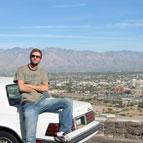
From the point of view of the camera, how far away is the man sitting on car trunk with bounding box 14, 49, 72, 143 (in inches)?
265

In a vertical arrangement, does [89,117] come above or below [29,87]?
below

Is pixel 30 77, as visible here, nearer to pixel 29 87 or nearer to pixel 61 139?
pixel 29 87

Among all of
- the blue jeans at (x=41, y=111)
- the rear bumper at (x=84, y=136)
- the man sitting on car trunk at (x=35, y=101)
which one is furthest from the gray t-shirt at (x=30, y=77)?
the rear bumper at (x=84, y=136)

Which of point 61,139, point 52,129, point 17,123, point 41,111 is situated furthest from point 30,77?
point 61,139

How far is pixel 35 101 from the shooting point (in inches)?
271

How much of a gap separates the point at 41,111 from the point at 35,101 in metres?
0.18

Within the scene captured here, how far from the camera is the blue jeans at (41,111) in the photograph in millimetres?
6727

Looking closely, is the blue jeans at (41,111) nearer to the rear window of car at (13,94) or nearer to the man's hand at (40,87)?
the man's hand at (40,87)

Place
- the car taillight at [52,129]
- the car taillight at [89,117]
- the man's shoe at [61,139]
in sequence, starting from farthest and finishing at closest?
the car taillight at [89,117] < the car taillight at [52,129] < the man's shoe at [61,139]

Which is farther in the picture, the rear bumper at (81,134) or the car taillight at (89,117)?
the car taillight at (89,117)

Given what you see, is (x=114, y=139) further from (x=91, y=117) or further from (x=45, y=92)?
(x=45, y=92)

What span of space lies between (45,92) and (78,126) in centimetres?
74

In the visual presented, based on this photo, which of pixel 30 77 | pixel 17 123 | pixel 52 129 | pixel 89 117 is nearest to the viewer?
pixel 52 129

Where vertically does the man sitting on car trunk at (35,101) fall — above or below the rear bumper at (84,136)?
above
